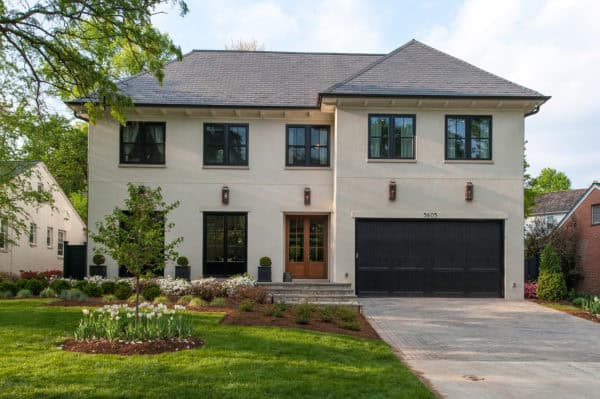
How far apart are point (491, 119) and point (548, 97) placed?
180 centimetres

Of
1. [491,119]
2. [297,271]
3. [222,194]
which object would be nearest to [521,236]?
[491,119]

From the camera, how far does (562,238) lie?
69.4 feet

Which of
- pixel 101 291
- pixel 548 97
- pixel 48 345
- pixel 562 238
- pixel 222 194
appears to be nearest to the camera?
pixel 48 345

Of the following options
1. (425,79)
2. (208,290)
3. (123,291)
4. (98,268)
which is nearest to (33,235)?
(98,268)

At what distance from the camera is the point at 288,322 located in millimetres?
11164

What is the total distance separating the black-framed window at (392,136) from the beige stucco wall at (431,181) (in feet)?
0.70

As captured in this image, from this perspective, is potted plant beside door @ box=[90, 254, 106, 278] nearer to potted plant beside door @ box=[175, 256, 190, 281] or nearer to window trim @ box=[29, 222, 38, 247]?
potted plant beside door @ box=[175, 256, 190, 281]

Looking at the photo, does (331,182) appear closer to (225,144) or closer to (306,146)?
(306,146)

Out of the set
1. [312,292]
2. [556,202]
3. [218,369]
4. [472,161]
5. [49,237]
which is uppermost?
[472,161]

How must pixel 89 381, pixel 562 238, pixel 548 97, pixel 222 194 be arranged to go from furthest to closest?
pixel 562 238, pixel 222 194, pixel 548 97, pixel 89 381

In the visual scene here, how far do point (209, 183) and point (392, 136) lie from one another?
6.28 m

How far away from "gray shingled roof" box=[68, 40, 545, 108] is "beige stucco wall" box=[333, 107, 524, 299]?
75 cm

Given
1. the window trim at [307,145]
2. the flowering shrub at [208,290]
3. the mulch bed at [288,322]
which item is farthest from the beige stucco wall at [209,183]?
the mulch bed at [288,322]

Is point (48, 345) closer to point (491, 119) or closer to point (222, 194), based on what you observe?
point (222, 194)
